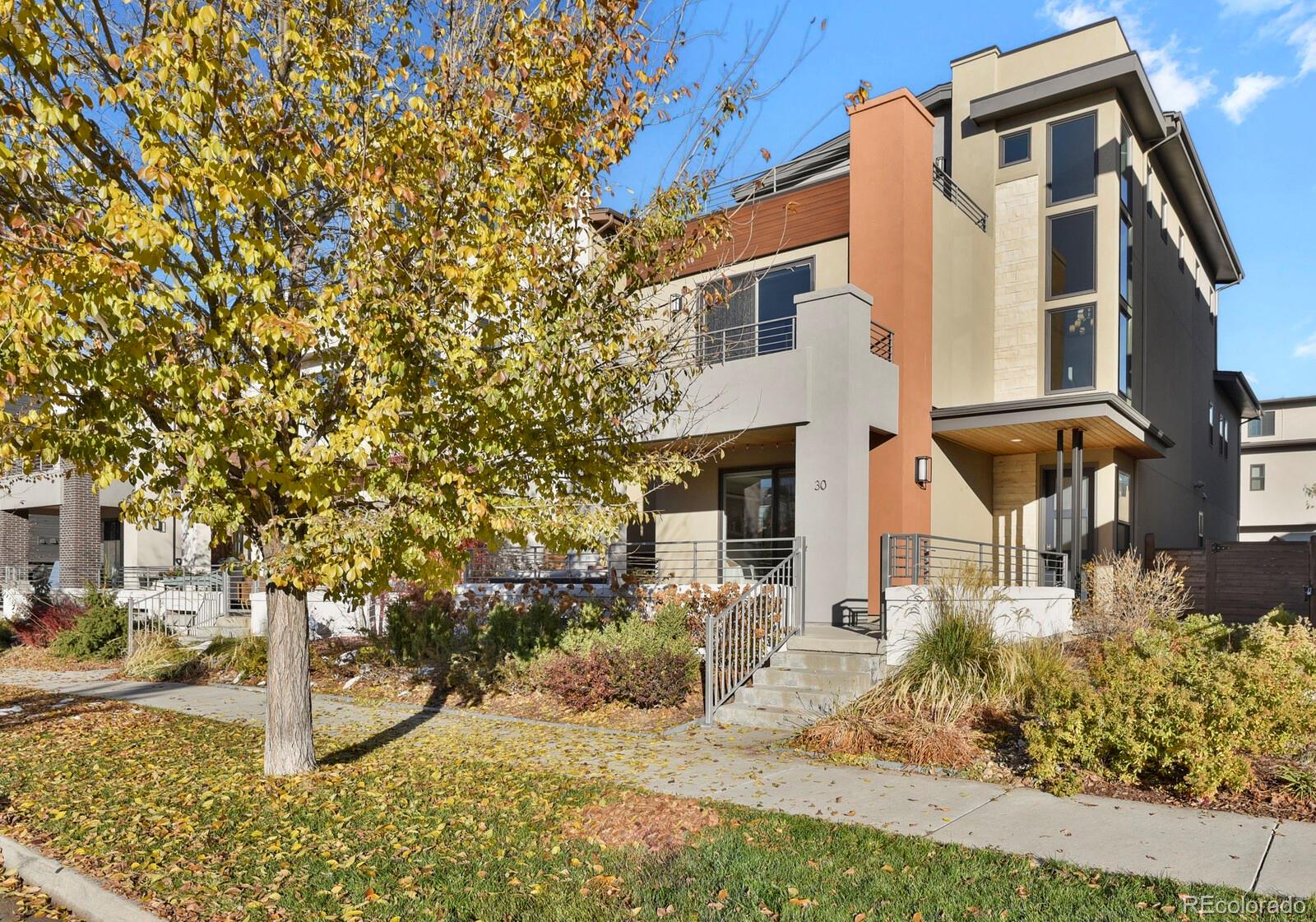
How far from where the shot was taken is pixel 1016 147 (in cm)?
1797

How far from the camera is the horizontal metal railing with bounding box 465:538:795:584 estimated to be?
54.5ft

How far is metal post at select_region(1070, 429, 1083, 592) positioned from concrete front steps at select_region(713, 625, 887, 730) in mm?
6153

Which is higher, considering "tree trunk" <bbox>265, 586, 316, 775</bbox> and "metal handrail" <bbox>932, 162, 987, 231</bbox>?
"metal handrail" <bbox>932, 162, 987, 231</bbox>

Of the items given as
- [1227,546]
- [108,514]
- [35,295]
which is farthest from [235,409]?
[108,514]

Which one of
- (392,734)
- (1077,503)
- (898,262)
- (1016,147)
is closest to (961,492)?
(1077,503)

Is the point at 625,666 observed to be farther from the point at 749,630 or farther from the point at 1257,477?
the point at 1257,477

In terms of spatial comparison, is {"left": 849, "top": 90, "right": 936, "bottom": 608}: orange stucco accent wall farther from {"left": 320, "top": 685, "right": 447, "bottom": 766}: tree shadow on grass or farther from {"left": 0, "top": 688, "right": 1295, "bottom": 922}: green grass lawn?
{"left": 0, "top": 688, "right": 1295, "bottom": 922}: green grass lawn

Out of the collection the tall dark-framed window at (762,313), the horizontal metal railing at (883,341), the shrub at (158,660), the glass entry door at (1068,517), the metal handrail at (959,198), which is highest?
the metal handrail at (959,198)

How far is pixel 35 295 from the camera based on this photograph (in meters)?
5.45

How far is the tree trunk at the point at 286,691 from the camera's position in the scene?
8078mm

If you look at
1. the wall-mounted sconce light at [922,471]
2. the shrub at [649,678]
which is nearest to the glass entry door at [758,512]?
the wall-mounted sconce light at [922,471]

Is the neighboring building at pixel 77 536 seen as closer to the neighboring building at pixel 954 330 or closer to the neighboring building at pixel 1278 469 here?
the neighboring building at pixel 954 330

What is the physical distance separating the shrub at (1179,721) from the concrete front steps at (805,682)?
268 centimetres

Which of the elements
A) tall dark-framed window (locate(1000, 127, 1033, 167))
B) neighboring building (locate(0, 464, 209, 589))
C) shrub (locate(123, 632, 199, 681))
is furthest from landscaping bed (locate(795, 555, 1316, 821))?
neighboring building (locate(0, 464, 209, 589))
